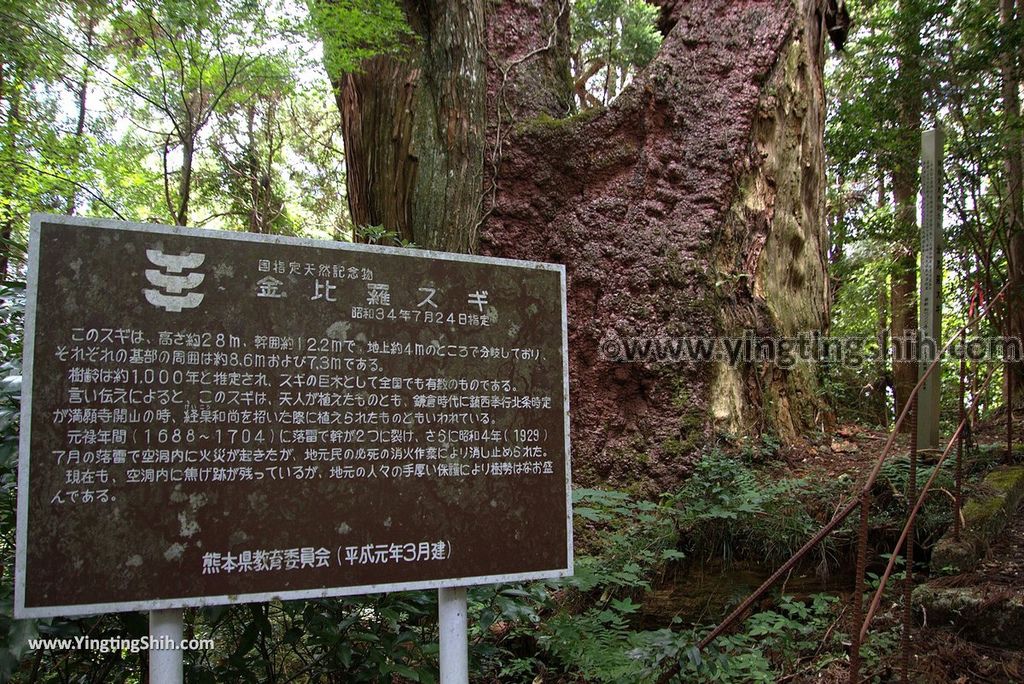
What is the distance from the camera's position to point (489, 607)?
2877 millimetres

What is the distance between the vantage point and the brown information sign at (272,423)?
1947 mm

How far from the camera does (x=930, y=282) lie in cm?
502

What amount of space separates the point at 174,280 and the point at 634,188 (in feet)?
14.3

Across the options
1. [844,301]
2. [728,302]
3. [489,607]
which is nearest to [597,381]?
[728,302]

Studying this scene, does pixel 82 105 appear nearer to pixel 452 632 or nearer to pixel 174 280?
pixel 174 280

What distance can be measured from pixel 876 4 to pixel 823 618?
908 centimetres

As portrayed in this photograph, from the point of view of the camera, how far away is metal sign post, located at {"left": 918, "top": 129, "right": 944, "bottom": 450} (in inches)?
194

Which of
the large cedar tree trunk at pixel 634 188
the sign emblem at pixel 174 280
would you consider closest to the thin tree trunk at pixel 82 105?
the large cedar tree trunk at pixel 634 188

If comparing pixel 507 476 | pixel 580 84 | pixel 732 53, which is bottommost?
pixel 507 476

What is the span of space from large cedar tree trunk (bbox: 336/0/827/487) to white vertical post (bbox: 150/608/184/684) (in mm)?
3586

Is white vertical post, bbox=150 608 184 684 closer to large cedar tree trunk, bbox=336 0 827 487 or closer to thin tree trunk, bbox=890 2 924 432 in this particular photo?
large cedar tree trunk, bbox=336 0 827 487

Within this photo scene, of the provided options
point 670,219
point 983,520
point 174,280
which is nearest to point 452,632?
point 174,280

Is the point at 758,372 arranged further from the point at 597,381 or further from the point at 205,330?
the point at 205,330

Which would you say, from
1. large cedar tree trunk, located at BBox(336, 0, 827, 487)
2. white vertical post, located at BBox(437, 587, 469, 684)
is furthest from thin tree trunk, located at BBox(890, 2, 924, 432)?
white vertical post, located at BBox(437, 587, 469, 684)
